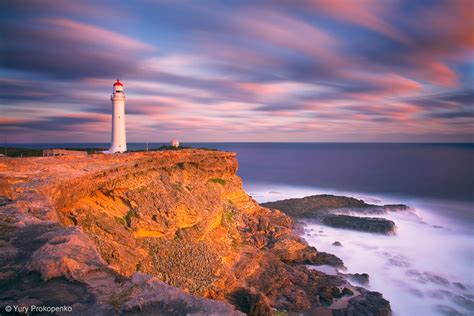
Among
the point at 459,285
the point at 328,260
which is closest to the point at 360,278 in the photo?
the point at 328,260

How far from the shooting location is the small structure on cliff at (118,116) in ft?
117

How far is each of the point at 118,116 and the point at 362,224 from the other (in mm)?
30380

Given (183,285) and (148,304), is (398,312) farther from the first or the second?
(148,304)

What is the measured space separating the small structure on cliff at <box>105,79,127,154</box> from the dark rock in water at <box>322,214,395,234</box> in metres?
26.2

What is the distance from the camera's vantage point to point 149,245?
17828mm

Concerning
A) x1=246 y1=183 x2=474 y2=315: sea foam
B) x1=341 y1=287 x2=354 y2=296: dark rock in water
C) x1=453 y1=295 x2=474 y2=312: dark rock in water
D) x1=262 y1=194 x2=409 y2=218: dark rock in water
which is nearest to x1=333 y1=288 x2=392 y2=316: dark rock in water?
x1=341 y1=287 x2=354 y2=296: dark rock in water

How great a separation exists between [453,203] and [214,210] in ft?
141

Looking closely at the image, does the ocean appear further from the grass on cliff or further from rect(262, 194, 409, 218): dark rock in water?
the grass on cliff

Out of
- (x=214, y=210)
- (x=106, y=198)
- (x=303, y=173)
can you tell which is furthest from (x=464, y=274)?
(x=303, y=173)

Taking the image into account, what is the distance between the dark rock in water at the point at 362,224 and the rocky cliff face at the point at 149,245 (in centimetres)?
1038

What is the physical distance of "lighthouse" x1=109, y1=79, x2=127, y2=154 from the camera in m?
35.6

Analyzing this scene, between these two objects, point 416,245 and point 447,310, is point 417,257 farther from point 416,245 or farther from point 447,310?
point 447,310

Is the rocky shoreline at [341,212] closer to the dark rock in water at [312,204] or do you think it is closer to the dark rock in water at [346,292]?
the dark rock in water at [312,204]

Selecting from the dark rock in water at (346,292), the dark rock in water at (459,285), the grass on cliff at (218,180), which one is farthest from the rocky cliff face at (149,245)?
the dark rock in water at (459,285)
